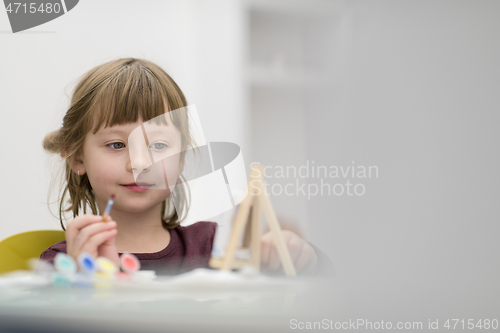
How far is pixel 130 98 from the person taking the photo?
0.56 m

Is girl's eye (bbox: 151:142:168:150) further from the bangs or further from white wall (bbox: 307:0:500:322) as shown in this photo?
white wall (bbox: 307:0:500:322)

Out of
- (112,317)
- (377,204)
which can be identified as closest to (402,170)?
(377,204)

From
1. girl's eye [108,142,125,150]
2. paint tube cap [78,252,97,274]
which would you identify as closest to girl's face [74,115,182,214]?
girl's eye [108,142,125,150]

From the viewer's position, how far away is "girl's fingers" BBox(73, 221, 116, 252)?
19.9 inches

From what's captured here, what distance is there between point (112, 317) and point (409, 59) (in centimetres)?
46

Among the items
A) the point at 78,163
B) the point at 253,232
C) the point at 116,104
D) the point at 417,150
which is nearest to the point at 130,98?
the point at 116,104

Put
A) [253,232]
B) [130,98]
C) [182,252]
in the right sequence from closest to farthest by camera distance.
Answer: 1. [253,232]
2. [130,98]
3. [182,252]

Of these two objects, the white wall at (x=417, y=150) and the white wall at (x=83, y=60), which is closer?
the white wall at (x=417, y=150)

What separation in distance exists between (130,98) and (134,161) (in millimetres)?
88

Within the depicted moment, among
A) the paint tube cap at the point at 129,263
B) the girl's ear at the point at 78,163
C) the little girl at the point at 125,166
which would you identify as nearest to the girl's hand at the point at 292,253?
the little girl at the point at 125,166

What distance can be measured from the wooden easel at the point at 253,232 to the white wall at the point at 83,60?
24 centimetres

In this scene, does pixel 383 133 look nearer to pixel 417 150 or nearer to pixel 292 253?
pixel 417 150

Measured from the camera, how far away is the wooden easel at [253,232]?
45 cm

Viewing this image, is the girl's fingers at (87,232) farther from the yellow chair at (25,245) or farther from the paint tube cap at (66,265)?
the yellow chair at (25,245)
